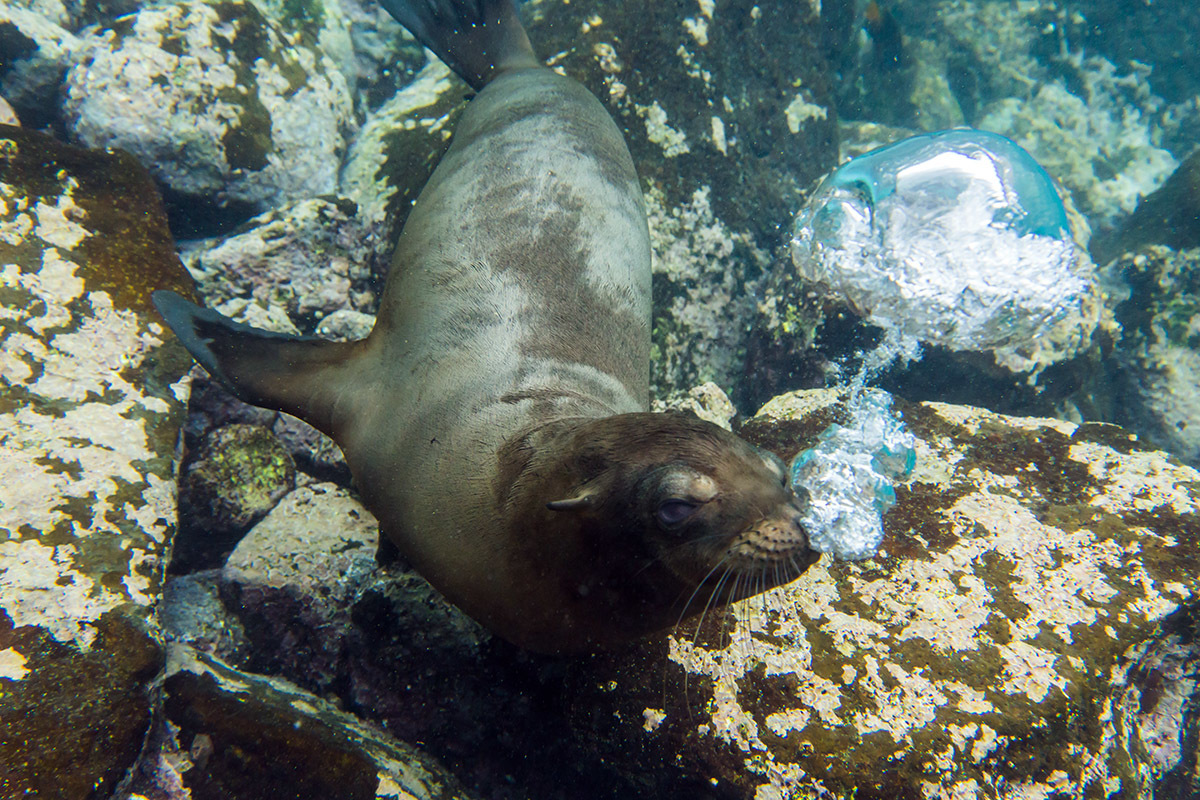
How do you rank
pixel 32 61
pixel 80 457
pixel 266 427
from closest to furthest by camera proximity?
pixel 80 457
pixel 266 427
pixel 32 61

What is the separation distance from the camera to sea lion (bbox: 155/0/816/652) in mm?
1651

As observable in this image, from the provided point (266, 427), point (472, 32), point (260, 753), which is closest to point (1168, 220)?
point (472, 32)

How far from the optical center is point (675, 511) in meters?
1.60

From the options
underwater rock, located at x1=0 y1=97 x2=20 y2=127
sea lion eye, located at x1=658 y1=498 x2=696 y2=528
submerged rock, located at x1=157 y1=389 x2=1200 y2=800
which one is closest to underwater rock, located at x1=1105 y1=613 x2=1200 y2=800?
submerged rock, located at x1=157 y1=389 x2=1200 y2=800

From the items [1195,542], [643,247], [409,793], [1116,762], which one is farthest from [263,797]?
[1195,542]

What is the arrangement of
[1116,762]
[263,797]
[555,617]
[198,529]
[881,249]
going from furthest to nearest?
[881,249]
[198,529]
[1116,762]
[263,797]
[555,617]

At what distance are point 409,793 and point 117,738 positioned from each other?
1044 mm

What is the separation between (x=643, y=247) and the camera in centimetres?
316

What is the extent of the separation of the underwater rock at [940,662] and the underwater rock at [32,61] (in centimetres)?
539

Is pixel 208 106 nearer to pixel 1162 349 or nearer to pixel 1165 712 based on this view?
pixel 1165 712

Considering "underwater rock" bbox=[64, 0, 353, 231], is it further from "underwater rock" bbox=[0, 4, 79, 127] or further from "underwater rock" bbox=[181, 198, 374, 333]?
"underwater rock" bbox=[181, 198, 374, 333]

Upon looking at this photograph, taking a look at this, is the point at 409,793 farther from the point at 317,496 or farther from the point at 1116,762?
the point at 1116,762

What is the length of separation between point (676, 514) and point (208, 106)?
4504 mm

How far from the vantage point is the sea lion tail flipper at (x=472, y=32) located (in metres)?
4.08
